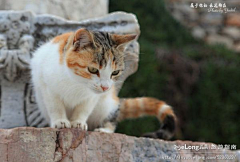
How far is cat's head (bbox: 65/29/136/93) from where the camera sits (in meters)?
2.26

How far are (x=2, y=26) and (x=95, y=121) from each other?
857 millimetres

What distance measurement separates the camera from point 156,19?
635 cm

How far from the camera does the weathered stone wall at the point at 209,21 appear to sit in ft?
23.1

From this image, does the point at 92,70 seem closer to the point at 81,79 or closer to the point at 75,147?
the point at 81,79

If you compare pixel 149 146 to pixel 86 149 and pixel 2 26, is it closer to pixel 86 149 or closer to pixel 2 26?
pixel 86 149

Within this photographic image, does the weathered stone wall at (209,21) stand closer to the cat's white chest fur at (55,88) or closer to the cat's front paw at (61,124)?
the cat's white chest fur at (55,88)

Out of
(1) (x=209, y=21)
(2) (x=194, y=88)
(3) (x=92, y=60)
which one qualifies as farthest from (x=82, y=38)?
(1) (x=209, y=21)

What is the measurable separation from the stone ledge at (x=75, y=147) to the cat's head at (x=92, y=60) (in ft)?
0.95

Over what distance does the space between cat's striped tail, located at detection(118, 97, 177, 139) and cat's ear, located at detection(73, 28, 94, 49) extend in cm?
76

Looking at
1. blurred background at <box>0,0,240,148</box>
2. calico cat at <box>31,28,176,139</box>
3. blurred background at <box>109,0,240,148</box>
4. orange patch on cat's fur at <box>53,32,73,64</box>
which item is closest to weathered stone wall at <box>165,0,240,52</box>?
blurred background at <box>0,0,240,148</box>

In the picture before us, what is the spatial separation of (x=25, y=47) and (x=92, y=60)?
652 millimetres

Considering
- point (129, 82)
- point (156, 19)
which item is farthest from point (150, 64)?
point (156, 19)

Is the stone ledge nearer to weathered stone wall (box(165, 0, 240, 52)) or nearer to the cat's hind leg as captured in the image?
the cat's hind leg

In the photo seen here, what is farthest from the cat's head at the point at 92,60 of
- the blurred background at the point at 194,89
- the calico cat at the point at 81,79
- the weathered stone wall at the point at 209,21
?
the weathered stone wall at the point at 209,21
